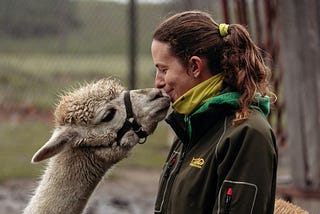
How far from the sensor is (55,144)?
416 cm

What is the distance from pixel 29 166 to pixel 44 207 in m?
5.82

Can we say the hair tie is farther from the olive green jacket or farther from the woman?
the olive green jacket

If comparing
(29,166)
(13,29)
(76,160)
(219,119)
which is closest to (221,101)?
(219,119)

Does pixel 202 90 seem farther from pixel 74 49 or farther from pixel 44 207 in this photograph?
pixel 74 49

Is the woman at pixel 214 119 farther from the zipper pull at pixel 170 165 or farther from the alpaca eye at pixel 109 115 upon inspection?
the alpaca eye at pixel 109 115

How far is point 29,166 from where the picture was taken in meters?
9.94

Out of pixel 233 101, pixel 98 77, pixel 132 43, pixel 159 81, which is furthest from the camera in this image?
pixel 98 77

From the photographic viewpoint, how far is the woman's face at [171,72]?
374cm

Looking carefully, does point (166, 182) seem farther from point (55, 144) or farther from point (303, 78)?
point (303, 78)

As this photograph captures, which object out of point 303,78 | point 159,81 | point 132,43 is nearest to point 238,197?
point 159,81

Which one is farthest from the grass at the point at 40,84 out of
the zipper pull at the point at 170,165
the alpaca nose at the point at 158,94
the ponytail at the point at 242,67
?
the ponytail at the point at 242,67

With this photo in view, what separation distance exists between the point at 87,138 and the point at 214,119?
909mm

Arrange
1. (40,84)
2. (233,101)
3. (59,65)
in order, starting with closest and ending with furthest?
(233,101) < (59,65) < (40,84)

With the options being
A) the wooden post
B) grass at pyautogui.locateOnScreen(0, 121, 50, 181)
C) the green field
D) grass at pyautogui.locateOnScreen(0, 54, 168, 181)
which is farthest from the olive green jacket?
the green field
